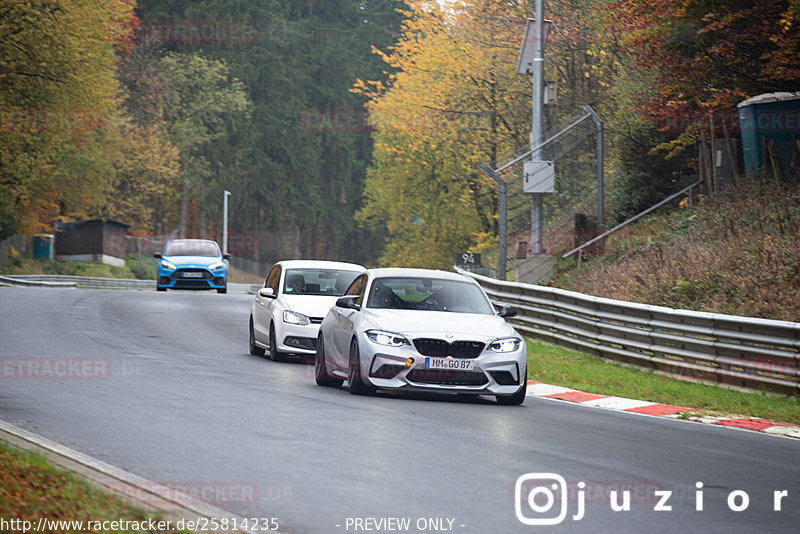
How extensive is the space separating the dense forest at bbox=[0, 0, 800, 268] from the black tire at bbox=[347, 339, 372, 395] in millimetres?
11270

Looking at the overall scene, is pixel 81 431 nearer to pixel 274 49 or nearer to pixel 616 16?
pixel 616 16

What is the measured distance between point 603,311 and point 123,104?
6196cm

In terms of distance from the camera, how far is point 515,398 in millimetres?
13562

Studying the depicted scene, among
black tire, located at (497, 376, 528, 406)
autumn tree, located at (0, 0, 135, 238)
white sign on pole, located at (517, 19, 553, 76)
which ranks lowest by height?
black tire, located at (497, 376, 528, 406)

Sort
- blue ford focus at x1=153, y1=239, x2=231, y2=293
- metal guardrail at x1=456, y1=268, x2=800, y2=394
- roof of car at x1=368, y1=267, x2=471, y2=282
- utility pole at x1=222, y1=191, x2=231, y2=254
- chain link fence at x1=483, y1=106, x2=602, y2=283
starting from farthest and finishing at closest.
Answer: utility pole at x1=222, y1=191, x2=231, y2=254, blue ford focus at x1=153, y1=239, x2=231, y2=293, chain link fence at x1=483, y1=106, x2=602, y2=283, roof of car at x1=368, y1=267, x2=471, y2=282, metal guardrail at x1=456, y1=268, x2=800, y2=394

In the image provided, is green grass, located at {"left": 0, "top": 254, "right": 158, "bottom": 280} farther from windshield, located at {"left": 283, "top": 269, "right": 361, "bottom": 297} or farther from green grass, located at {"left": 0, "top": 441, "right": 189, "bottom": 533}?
green grass, located at {"left": 0, "top": 441, "right": 189, "bottom": 533}

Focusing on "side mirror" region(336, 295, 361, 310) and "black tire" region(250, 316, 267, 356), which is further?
"black tire" region(250, 316, 267, 356)

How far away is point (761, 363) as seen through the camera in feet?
49.0

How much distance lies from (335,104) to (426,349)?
3357 inches

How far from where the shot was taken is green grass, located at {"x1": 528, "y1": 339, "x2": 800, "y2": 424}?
46.1 feet

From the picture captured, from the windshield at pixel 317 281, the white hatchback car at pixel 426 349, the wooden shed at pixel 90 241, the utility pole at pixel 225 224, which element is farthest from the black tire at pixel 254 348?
the utility pole at pixel 225 224

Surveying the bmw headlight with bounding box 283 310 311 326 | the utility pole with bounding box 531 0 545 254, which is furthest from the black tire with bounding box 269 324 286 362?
the utility pole with bounding box 531 0 545 254

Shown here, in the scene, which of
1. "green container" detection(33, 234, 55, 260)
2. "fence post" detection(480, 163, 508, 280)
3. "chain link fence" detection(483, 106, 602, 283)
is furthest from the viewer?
"green container" detection(33, 234, 55, 260)

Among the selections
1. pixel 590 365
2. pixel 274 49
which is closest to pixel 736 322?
pixel 590 365
